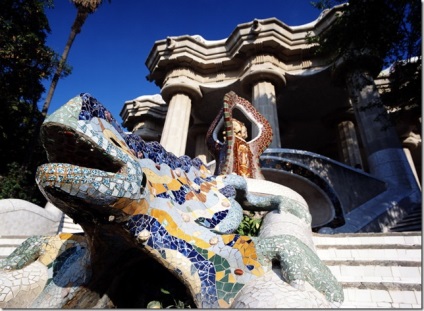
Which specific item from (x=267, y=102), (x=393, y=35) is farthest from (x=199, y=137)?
(x=393, y=35)

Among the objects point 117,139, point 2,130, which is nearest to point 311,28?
point 2,130

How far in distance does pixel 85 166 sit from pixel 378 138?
11.6 m

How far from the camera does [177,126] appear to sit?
1457cm

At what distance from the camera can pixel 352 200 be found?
908cm

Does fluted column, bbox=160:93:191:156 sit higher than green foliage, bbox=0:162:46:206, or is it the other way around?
fluted column, bbox=160:93:191:156

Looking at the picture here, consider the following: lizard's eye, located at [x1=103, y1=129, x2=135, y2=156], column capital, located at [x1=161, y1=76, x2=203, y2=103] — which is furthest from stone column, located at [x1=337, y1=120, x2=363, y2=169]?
lizard's eye, located at [x1=103, y1=129, x2=135, y2=156]

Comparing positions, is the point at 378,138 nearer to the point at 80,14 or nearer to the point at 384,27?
the point at 384,27

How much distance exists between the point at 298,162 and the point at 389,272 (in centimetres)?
630

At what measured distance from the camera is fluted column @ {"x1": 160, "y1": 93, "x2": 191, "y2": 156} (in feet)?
45.9

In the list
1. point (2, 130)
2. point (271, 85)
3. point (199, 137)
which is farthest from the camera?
point (199, 137)

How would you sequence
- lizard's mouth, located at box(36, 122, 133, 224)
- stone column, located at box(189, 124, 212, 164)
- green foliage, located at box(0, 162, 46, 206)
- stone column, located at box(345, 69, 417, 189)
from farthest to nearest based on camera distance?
stone column, located at box(189, 124, 212, 164) < green foliage, located at box(0, 162, 46, 206) < stone column, located at box(345, 69, 417, 189) < lizard's mouth, located at box(36, 122, 133, 224)

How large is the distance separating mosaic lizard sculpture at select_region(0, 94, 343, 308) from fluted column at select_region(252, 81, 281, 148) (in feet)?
34.2

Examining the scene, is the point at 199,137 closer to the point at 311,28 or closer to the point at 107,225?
the point at 311,28

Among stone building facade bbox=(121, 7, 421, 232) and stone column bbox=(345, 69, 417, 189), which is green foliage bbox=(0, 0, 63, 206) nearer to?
stone building facade bbox=(121, 7, 421, 232)
